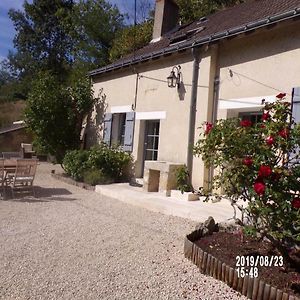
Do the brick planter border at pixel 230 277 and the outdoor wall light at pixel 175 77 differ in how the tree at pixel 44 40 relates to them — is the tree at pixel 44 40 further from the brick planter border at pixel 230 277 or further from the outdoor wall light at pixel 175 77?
the brick planter border at pixel 230 277

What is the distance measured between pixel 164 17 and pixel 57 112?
5.31 metres

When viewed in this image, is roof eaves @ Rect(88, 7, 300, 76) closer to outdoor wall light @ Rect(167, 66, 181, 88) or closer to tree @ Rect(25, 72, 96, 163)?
outdoor wall light @ Rect(167, 66, 181, 88)

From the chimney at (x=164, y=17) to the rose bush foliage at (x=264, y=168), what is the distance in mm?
9898

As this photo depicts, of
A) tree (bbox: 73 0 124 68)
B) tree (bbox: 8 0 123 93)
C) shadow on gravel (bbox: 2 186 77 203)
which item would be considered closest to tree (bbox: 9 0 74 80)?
tree (bbox: 8 0 123 93)

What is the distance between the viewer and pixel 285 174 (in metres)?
3.52

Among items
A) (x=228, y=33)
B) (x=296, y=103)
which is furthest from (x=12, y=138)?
(x=296, y=103)

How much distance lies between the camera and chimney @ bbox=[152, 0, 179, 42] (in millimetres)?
13086

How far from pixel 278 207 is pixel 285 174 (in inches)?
13.3

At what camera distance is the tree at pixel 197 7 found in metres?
17.5

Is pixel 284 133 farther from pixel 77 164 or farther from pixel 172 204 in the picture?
pixel 77 164

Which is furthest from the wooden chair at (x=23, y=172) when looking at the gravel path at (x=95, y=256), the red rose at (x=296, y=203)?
the red rose at (x=296, y=203)

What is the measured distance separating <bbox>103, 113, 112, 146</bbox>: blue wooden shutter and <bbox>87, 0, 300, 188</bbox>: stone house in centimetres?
3

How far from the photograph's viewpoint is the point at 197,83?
8.68 metres

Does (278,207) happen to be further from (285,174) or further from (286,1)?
(286,1)
